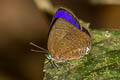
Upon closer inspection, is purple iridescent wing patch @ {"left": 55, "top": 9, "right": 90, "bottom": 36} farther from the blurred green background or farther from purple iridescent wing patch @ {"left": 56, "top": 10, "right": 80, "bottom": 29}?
the blurred green background

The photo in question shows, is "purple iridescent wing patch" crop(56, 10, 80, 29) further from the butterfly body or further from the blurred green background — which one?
the blurred green background

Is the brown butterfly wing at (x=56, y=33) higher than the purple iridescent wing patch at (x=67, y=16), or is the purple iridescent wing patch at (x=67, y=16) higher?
the purple iridescent wing patch at (x=67, y=16)

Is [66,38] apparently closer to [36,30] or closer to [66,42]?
[66,42]

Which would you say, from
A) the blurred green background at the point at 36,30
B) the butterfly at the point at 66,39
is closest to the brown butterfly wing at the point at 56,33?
the butterfly at the point at 66,39

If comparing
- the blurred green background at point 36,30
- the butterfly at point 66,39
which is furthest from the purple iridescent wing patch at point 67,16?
the blurred green background at point 36,30

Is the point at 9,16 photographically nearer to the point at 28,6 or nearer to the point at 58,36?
the point at 28,6

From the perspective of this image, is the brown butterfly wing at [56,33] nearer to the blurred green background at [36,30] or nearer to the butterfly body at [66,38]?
the butterfly body at [66,38]

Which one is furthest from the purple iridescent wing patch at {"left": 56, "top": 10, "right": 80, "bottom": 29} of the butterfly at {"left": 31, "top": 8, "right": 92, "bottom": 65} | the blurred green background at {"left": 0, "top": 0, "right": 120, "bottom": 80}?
the blurred green background at {"left": 0, "top": 0, "right": 120, "bottom": 80}

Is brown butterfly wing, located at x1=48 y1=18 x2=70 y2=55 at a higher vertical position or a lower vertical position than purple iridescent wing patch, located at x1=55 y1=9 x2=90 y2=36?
lower
